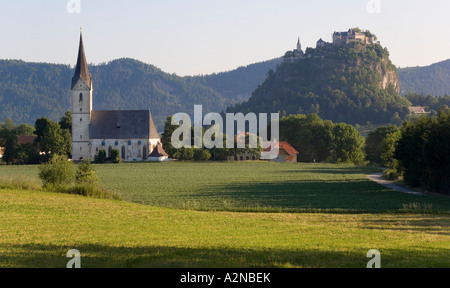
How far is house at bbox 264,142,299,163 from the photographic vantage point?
12348cm

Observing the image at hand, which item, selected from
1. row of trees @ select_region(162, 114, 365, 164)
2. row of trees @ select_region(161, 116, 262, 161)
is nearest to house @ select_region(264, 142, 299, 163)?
row of trees @ select_region(162, 114, 365, 164)

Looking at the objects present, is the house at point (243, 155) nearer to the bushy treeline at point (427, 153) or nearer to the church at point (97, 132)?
the church at point (97, 132)

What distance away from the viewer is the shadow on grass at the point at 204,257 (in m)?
14.1

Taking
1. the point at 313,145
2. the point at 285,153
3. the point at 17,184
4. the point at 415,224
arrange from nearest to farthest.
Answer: the point at 415,224
the point at 17,184
the point at 285,153
the point at 313,145

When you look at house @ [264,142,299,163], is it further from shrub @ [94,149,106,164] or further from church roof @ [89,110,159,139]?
shrub @ [94,149,106,164]

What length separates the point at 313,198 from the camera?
4284 cm

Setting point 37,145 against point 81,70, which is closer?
point 37,145

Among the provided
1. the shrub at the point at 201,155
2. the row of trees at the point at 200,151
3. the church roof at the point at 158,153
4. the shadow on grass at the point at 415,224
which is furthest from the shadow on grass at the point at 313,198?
the church roof at the point at 158,153

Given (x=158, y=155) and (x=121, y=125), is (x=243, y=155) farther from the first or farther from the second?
(x=121, y=125)

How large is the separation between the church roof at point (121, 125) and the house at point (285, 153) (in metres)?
24.2

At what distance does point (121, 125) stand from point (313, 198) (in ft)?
278

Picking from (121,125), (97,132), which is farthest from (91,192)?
(121,125)
